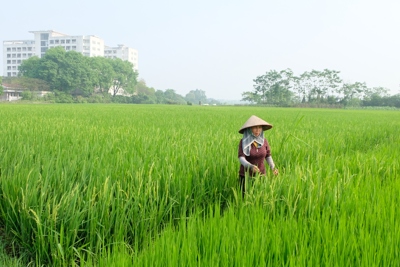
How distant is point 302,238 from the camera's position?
1.39 metres

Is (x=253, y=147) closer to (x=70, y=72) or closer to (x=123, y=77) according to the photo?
(x=70, y=72)

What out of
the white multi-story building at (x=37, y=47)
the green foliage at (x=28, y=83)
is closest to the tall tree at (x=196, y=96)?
the white multi-story building at (x=37, y=47)

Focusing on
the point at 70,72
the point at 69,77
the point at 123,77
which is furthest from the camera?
the point at 123,77

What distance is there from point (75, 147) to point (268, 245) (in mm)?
2438

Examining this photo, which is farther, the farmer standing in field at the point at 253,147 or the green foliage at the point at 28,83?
the green foliage at the point at 28,83

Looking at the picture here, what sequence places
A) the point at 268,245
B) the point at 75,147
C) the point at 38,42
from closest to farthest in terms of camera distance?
1. the point at 268,245
2. the point at 75,147
3. the point at 38,42

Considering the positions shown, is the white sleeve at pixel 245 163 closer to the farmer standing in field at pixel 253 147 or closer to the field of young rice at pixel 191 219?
the farmer standing in field at pixel 253 147

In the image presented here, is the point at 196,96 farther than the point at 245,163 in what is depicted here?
Yes

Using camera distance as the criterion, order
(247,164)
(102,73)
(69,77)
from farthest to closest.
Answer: (102,73) → (69,77) → (247,164)

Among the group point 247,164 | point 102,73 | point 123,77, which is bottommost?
point 247,164

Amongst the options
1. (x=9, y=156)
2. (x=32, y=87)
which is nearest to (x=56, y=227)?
(x=9, y=156)

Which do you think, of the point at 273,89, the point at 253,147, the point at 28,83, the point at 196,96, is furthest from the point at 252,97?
the point at 196,96

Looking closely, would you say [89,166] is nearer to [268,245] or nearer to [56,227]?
[56,227]

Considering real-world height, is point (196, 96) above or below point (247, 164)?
above
